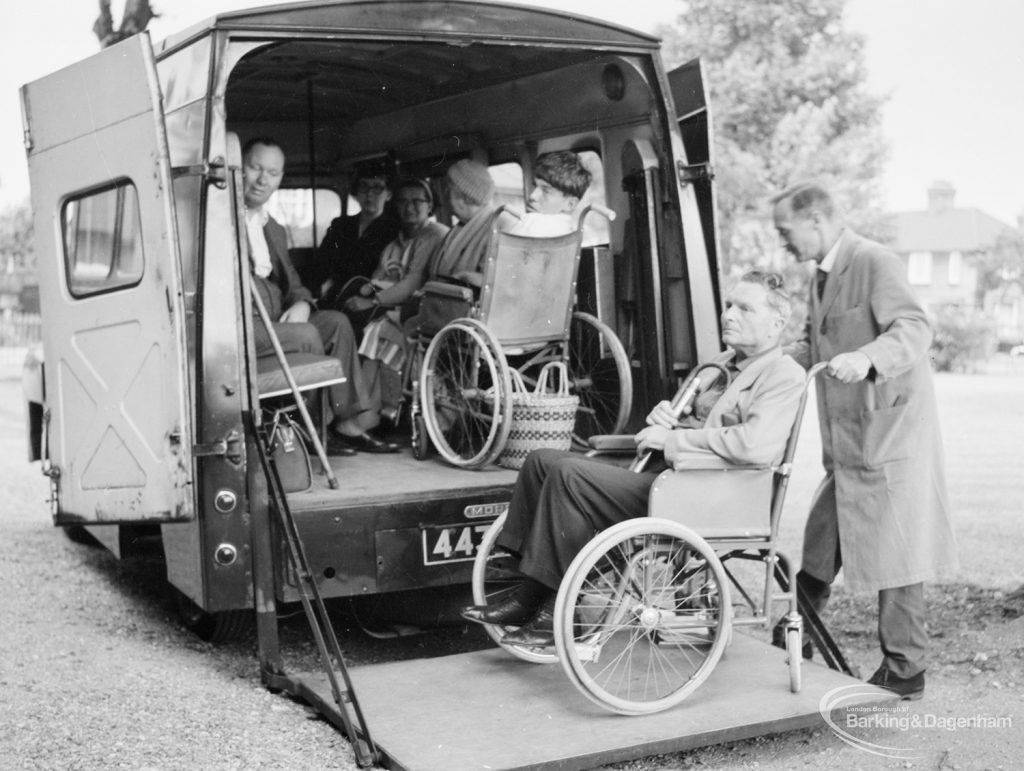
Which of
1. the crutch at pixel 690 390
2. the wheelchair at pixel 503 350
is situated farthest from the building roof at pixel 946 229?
the crutch at pixel 690 390

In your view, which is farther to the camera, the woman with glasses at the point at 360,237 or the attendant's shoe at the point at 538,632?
the woman with glasses at the point at 360,237

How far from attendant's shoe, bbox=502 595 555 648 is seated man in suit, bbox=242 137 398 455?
1684 millimetres

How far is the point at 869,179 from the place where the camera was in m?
24.8

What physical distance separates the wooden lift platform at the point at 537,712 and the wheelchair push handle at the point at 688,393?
76 centimetres

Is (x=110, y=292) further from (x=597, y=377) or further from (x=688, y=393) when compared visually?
(x=597, y=377)

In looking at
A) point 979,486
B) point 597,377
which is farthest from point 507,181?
point 979,486

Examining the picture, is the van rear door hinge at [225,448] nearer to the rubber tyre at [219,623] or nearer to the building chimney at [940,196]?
the rubber tyre at [219,623]

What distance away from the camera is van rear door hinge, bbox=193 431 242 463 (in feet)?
14.0

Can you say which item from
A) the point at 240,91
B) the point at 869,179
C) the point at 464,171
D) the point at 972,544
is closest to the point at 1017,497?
the point at 972,544

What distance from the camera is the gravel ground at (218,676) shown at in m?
3.88

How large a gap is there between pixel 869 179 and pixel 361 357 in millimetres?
20369

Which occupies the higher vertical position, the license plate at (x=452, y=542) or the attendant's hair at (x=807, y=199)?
the attendant's hair at (x=807, y=199)

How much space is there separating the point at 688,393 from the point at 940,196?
170ft

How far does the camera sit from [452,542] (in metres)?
4.68
